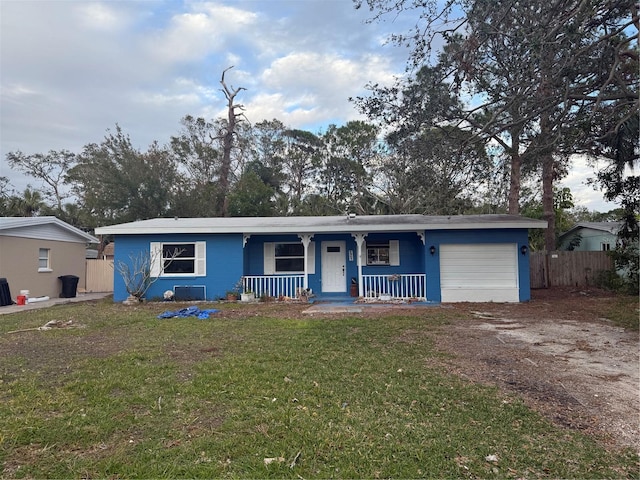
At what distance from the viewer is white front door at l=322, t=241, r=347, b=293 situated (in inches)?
543

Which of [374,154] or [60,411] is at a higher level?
[374,154]

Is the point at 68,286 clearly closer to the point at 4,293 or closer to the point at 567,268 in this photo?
the point at 4,293

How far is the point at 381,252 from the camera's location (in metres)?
13.7

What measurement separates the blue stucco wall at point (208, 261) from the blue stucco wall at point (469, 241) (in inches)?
237

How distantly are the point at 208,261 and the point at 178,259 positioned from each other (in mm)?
1037

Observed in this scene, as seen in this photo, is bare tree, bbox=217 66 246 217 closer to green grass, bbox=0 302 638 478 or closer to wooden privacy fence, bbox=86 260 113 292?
wooden privacy fence, bbox=86 260 113 292

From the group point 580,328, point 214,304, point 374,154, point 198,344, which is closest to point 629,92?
point 580,328

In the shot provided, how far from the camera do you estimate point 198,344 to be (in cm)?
650

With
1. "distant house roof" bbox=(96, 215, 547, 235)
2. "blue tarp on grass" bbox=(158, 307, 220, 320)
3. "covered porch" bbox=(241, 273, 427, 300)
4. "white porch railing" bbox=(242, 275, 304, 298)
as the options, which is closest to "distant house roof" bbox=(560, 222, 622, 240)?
"distant house roof" bbox=(96, 215, 547, 235)

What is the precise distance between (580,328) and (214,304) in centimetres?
921

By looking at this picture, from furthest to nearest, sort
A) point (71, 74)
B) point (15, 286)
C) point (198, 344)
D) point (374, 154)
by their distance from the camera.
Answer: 1. point (374, 154)
2. point (15, 286)
3. point (71, 74)
4. point (198, 344)

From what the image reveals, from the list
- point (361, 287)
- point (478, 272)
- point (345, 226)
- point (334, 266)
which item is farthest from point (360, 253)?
point (478, 272)

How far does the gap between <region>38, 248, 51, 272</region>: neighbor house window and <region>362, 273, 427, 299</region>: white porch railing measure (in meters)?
12.1

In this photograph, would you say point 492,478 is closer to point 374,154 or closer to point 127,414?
point 127,414
